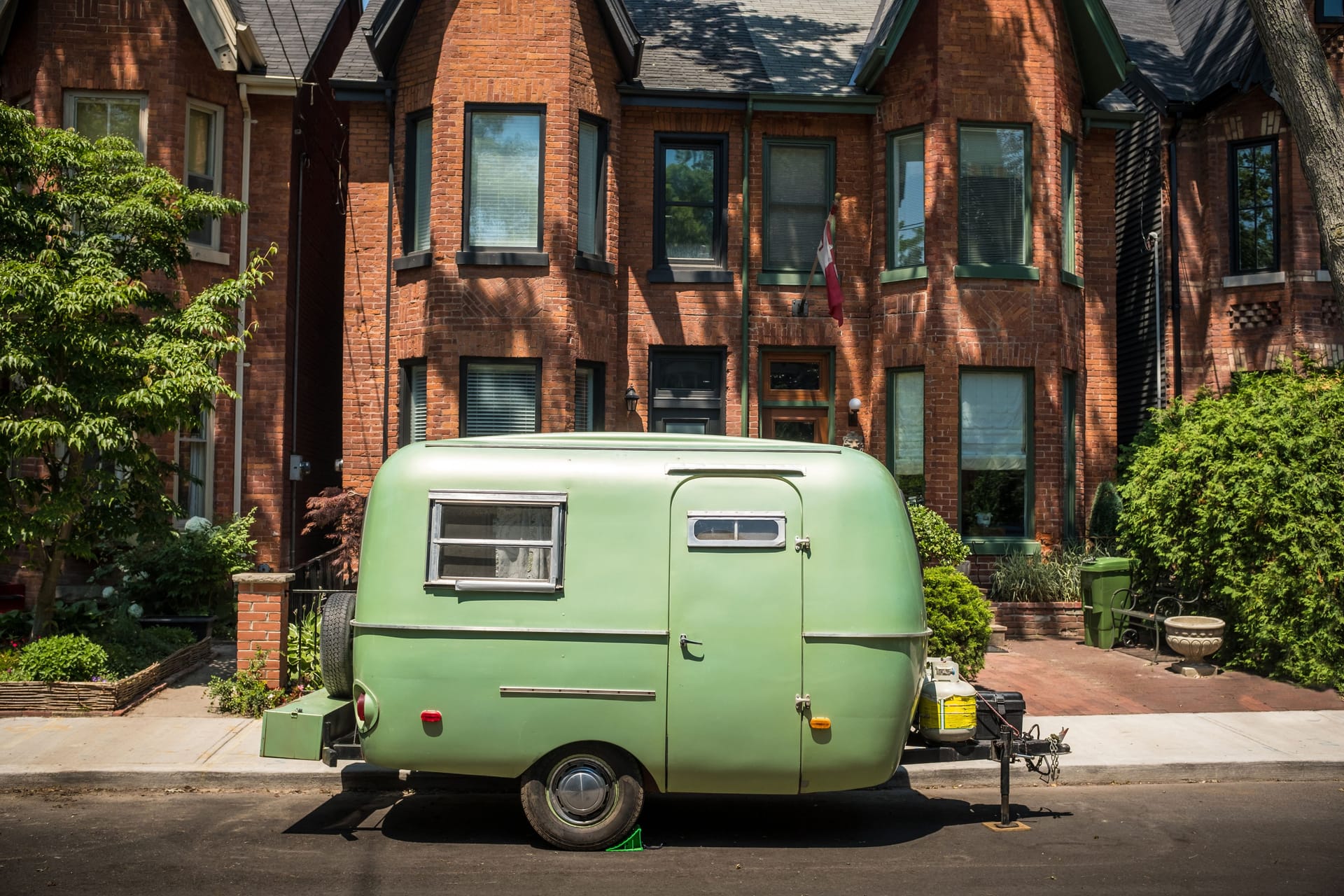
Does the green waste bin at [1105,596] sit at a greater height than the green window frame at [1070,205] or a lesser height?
lesser

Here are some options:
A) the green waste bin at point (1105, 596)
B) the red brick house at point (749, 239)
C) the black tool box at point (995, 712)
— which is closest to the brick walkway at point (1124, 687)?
the green waste bin at point (1105, 596)

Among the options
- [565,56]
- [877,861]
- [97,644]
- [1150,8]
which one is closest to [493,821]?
[877,861]

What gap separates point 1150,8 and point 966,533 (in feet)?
38.4

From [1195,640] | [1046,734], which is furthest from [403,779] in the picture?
[1195,640]

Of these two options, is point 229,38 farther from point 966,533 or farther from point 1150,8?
point 1150,8

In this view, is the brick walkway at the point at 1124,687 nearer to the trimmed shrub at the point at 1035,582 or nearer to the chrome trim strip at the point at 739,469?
the trimmed shrub at the point at 1035,582

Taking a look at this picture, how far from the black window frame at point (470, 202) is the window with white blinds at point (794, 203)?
3.51 metres

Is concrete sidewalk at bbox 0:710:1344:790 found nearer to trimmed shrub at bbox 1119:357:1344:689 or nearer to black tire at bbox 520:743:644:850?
black tire at bbox 520:743:644:850

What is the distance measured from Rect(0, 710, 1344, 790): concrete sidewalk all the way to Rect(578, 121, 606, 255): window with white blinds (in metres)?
8.24

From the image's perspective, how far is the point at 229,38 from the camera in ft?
49.2

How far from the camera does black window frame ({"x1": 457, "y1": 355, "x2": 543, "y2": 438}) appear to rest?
47.8 ft

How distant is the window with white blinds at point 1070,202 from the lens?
16.0m

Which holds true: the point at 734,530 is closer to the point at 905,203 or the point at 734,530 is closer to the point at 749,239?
the point at 749,239

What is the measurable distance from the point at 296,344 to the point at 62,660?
7314 millimetres
